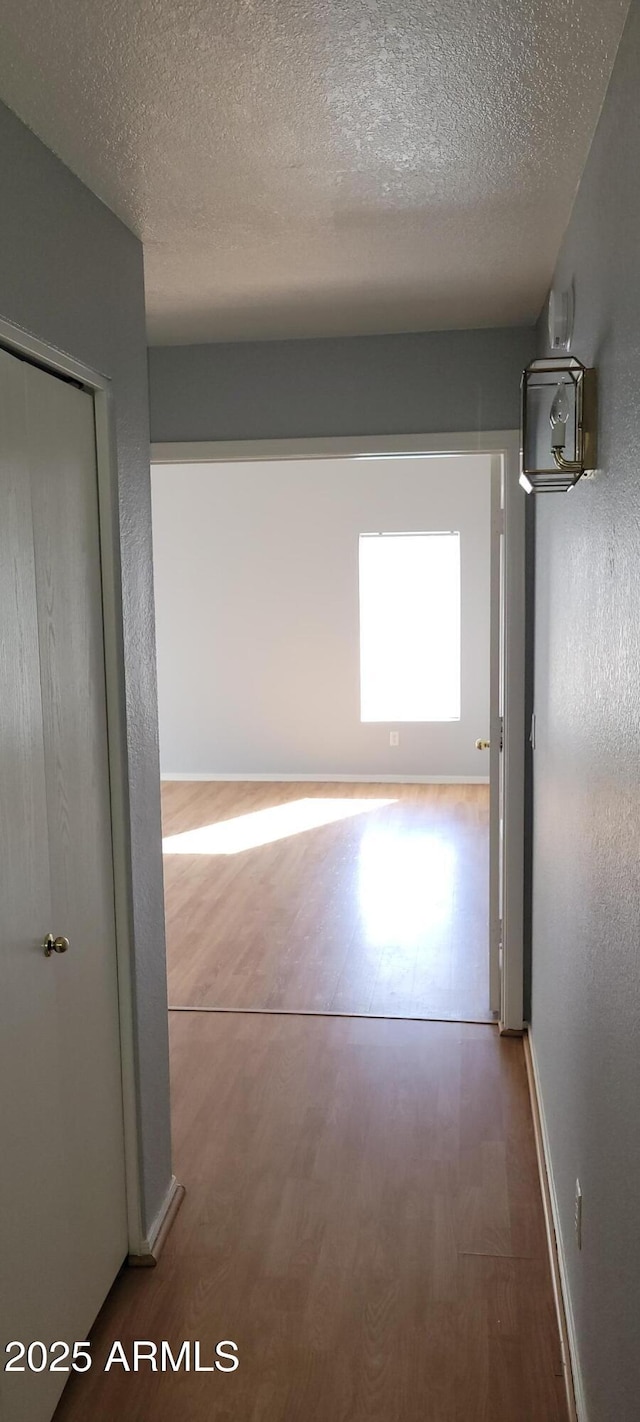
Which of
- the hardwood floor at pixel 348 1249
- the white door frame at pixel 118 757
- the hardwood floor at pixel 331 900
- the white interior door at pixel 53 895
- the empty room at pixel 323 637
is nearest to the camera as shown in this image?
the white interior door at pixel 53 895

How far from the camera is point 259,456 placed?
11.8 ft

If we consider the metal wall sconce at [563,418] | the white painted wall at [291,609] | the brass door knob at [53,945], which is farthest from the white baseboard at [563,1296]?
the white painted wall at [291,609]

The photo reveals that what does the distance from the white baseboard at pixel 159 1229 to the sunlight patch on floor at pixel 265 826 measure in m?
3.55

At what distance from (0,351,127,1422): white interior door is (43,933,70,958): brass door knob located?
2 centimetres

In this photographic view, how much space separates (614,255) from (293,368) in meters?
2.00

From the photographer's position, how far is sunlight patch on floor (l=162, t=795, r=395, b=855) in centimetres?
647

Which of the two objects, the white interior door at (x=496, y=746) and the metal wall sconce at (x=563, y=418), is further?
the white interior door at (x=496, y=746)

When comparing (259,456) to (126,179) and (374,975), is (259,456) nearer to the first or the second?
(126,179)

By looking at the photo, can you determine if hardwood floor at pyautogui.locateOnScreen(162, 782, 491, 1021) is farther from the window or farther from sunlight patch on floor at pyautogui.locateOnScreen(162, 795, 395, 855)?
the window

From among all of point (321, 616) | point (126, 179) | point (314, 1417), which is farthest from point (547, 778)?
point (321, 616)

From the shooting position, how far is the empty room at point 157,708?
168 centimetres

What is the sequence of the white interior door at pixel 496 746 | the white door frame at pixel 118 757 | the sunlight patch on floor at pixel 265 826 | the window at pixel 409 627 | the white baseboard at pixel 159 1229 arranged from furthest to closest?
1. the window at pixel 409 627
2. the sunlight patch on floor at pixel 265 826
3. the white interior door at pixel 496 746
4. the white baseboard at pixel 159 1229
5. the white door frame at pixel 118 757

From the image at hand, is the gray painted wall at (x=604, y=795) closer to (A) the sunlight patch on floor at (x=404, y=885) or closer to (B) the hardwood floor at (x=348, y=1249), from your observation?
(B) the hardwood floor at (x=348, y=1249)

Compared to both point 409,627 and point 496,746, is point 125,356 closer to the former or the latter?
point 496,746
